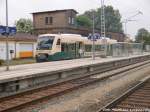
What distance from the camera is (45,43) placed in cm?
3884

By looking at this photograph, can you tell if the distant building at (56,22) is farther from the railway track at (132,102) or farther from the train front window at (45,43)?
the railway track at (132,102)

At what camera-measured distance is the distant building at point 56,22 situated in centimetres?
7575

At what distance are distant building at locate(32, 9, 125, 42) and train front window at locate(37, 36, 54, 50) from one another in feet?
117

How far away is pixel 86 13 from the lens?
14612 cm

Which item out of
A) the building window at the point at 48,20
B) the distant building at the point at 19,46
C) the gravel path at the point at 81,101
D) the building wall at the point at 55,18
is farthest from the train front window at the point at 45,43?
the building window at the point at 48,20

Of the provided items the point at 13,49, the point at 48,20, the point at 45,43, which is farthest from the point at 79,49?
the point at 48,20

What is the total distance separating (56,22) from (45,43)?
128ft

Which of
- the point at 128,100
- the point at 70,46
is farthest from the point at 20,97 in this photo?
the point at 70,46

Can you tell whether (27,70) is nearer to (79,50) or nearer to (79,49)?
(79,49)

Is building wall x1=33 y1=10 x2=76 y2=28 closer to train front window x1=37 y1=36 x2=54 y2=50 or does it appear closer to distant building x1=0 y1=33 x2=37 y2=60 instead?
distant building x1=0 y1=33 x2=37 y2=60

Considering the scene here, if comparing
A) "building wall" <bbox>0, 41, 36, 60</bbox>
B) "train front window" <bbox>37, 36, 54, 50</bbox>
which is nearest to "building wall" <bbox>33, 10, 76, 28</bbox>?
"building wall" <bbox>0, 41, 36, 60</bbox>

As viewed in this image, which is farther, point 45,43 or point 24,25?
point 24,25

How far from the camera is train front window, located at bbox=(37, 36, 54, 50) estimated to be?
38406 millimetres

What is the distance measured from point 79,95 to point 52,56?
77.9 ft
